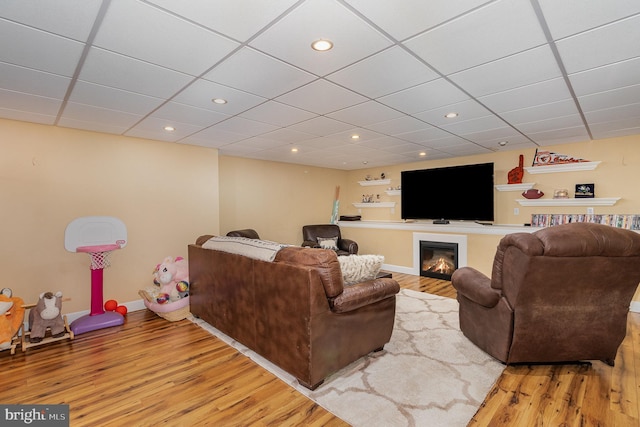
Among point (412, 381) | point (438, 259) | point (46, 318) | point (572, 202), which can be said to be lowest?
point (412, 381)

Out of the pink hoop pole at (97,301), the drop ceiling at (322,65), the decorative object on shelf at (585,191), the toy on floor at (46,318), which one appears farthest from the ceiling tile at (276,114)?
the decorative object on shelf at (585,191)

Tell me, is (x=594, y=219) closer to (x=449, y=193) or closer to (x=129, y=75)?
(x=449, y=193)

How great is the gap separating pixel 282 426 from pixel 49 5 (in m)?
2.62

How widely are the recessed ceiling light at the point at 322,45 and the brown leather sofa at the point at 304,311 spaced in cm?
138

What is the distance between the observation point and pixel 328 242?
646cm

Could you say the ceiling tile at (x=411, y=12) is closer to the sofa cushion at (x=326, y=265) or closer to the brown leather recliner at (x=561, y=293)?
the sofa cushion at (x=326, y=265)

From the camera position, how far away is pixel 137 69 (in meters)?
2.16

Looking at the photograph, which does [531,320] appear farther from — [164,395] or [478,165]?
[478,165]

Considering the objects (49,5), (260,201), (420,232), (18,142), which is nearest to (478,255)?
(420,232)

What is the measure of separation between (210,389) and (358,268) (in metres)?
1.48

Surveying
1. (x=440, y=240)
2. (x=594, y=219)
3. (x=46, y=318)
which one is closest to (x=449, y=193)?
(x=440, y=240)

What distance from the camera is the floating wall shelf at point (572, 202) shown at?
4242 millimetres

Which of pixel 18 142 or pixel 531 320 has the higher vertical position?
pixel 18 142

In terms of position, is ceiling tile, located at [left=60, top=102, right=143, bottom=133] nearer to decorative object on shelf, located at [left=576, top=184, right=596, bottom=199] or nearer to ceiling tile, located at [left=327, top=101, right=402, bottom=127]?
ceiling tile, located at [left=327, top=101, right=402, bottom=127]
